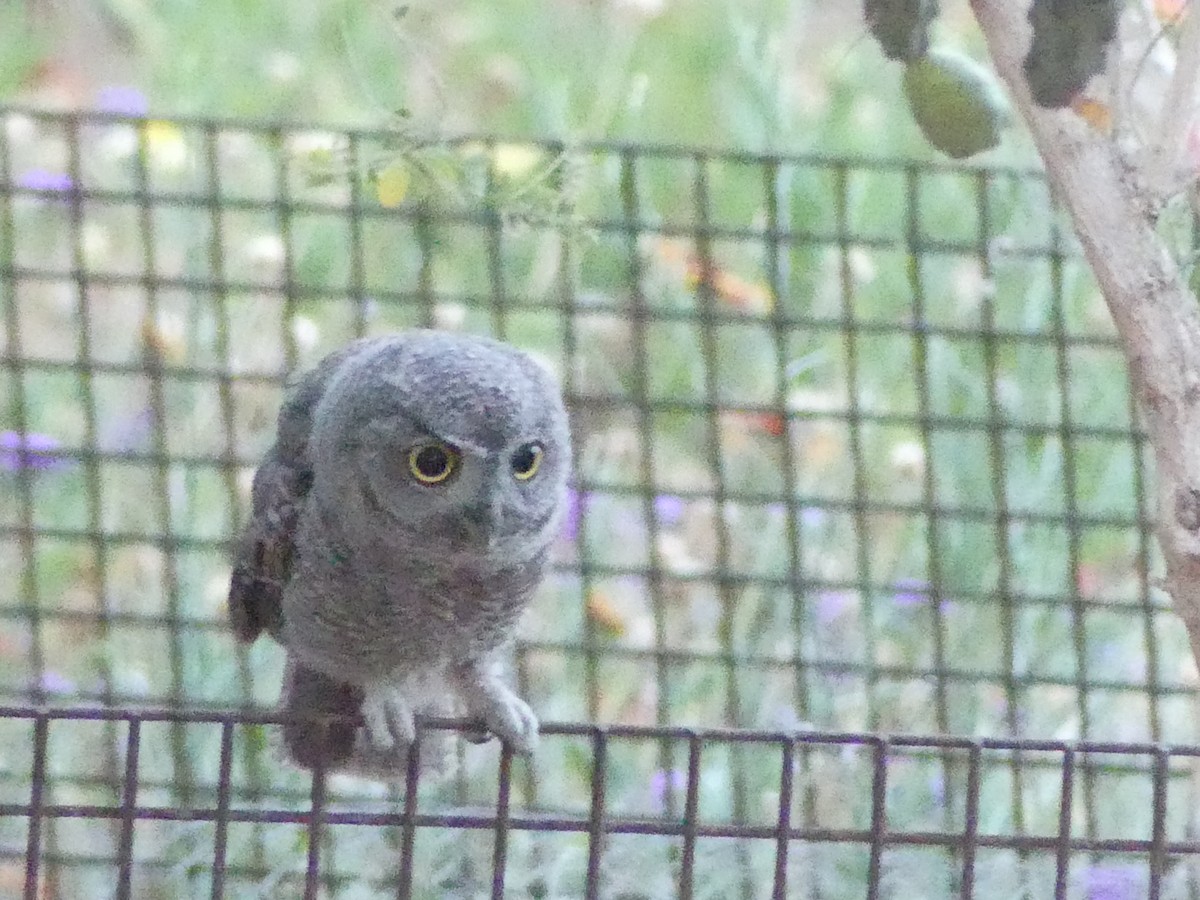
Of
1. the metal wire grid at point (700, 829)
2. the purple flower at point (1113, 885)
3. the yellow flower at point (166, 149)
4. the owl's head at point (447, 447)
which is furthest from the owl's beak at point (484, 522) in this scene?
the yellow flower at point (166, 149)

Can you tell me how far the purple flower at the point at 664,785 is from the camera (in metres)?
1.54

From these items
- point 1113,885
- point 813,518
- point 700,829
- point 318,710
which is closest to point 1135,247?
point 700,829

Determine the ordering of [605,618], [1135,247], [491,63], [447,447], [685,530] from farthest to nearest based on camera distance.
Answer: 1. [491,63]
2. [685,530]
3. [605,618]
4. [447,447]
5. [1135,247]

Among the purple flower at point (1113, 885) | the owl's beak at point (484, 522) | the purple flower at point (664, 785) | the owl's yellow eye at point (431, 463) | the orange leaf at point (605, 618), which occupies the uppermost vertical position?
the orange leaf at point (605, 618)

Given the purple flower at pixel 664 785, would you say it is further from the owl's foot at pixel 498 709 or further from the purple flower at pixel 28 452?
the purple flower at pixel 28 452

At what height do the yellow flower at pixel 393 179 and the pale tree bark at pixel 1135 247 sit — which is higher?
the yellow flower at pixel 393 179

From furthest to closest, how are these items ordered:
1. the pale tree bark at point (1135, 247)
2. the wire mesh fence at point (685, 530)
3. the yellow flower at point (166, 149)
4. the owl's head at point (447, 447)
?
the yellow flower at point (166, 149) → the wire mesh fence at point (685, 530) → the owl's head at point (447, 447) → the pale tree bark at point (1135, 247)

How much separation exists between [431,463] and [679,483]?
1210 mm

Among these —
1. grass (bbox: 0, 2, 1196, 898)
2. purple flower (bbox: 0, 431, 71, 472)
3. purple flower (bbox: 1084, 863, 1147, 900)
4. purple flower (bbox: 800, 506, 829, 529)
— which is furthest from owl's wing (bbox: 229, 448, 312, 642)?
purple flower (bbox: 800, 506, 829, 529)

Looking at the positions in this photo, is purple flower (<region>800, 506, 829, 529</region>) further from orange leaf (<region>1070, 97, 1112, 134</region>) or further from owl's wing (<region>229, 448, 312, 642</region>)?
orange leaf (<region>1070, 97, 1112, 134</region>)

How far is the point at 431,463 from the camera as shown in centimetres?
96

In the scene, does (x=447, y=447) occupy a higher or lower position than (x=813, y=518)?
lower

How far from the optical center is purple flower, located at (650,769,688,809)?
1.54m

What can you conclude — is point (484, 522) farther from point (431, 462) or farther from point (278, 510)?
point (278, 510)
